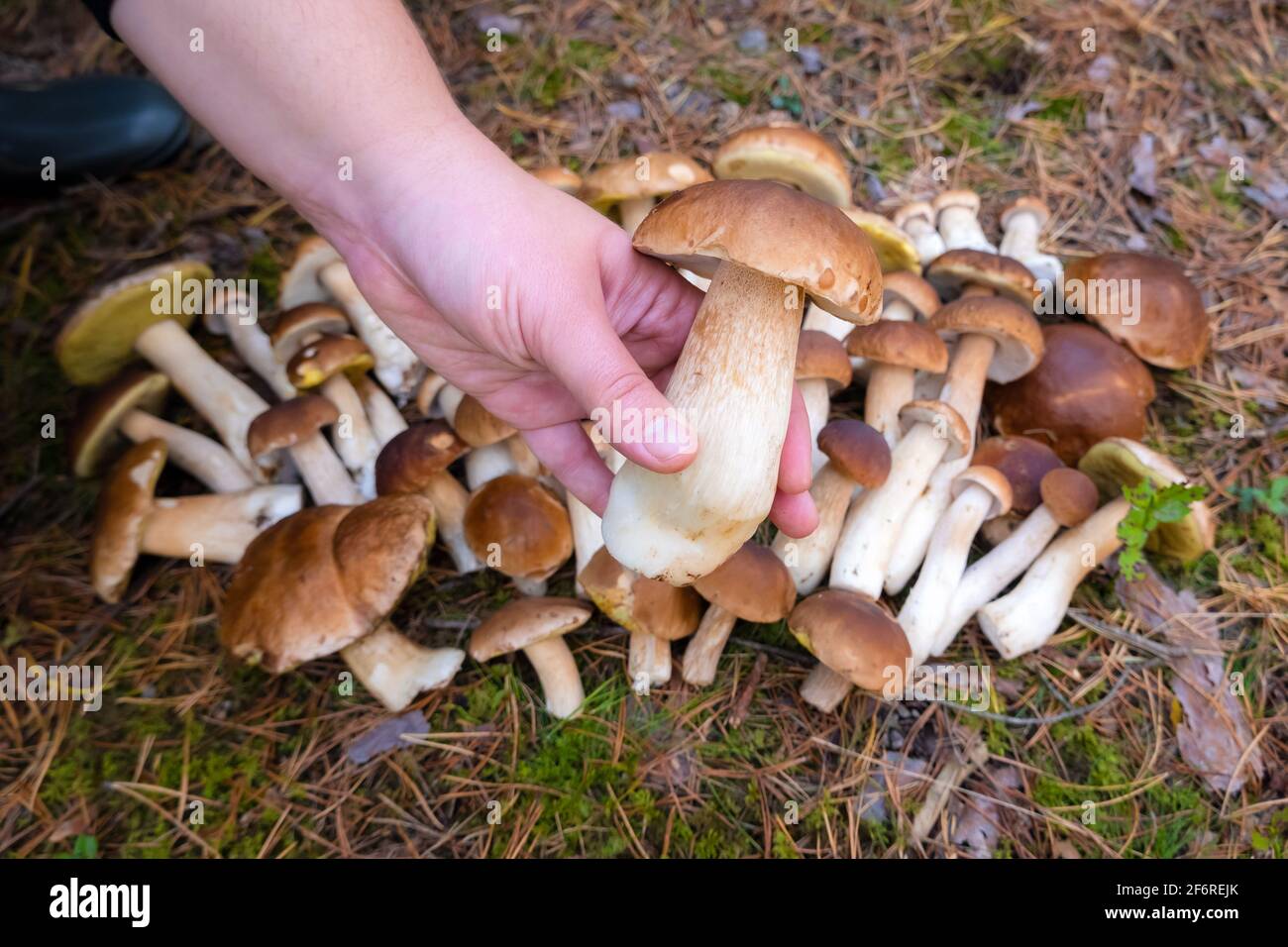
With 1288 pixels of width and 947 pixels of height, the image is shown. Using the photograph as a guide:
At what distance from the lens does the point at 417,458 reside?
8.73 ft

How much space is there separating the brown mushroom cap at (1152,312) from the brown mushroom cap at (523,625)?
2.39 metres

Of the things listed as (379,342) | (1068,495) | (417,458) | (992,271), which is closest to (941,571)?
(1068,495)

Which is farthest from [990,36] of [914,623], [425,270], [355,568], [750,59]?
[355,568]

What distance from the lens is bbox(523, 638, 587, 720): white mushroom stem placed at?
2.47 metres

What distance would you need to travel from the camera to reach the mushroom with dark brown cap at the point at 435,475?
8.73ft

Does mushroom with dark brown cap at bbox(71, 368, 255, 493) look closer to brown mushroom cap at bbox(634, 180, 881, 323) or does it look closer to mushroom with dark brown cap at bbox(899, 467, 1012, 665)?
brown mushroom cap at bbox(634, 180, 881, 323)

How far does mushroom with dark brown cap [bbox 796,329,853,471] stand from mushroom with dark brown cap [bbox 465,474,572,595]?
0.92 m

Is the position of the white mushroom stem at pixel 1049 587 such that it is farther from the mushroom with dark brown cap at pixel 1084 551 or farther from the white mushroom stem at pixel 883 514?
the white mushroom stem at pixel 883 514

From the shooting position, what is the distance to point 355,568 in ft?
7.70

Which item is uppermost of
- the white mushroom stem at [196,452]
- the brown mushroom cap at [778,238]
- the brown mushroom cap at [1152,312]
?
the brown mushroom cap at [778,238]

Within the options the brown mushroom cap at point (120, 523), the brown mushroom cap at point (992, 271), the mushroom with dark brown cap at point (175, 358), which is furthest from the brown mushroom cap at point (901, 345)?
the brown mushroom cap at point (120, 523)

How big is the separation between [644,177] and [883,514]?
1.48 metres

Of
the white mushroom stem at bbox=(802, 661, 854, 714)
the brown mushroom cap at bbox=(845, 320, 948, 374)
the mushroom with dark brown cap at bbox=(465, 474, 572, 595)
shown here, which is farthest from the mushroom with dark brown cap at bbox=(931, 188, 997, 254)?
the mushroom with dark brown cap at bbox=(465, 474, 572, 595)
